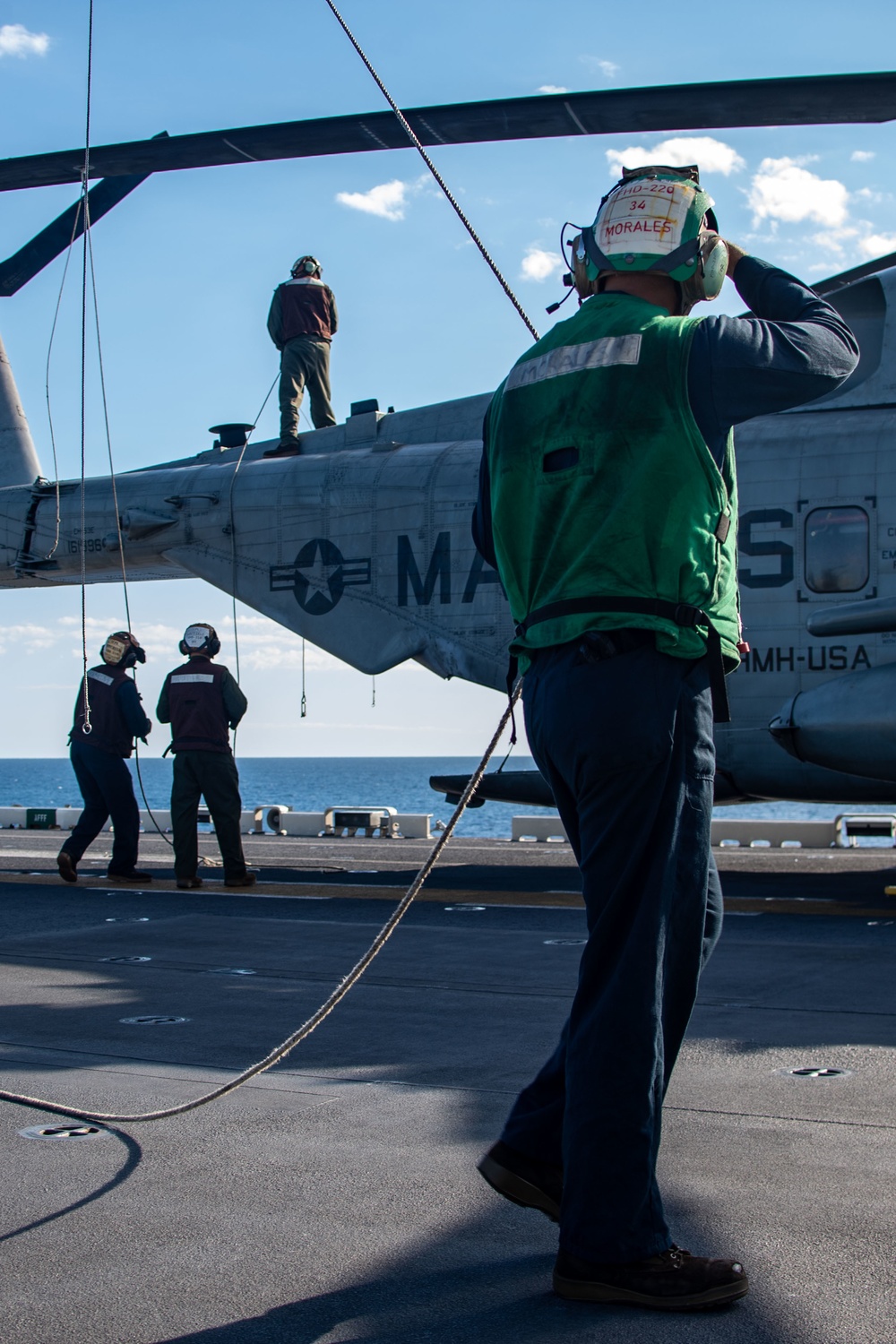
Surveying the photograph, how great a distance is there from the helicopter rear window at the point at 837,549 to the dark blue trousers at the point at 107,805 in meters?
5.73

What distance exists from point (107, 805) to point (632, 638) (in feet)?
29.8

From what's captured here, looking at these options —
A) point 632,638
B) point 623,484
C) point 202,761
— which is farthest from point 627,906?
point 202,761

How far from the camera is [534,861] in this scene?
527 inches

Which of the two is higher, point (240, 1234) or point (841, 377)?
point (841, 377)

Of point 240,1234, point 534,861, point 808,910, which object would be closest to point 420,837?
point 534,861

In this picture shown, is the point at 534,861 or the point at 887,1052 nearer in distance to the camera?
the point at 887,1052

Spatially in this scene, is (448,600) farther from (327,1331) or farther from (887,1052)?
(327,1331)

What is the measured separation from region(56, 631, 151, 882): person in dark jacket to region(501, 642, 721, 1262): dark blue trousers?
870 centimetres

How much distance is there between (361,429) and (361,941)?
22.6 ft

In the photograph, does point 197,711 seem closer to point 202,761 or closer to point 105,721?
point 202,761

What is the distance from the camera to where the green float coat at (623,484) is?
253 cm

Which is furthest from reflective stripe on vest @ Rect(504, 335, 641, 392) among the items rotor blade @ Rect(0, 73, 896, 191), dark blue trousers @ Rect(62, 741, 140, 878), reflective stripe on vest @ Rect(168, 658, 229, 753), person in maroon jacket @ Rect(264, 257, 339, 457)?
person in maroon jacket @ Rect(264, 257, 339, 457)

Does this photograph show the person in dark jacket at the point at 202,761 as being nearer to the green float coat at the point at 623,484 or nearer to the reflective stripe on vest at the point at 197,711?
the reflective stripe on vest at the point at 197,711

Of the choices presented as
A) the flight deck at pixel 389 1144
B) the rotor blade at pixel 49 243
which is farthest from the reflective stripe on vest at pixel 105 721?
the rotor blade at pixel 49 243
